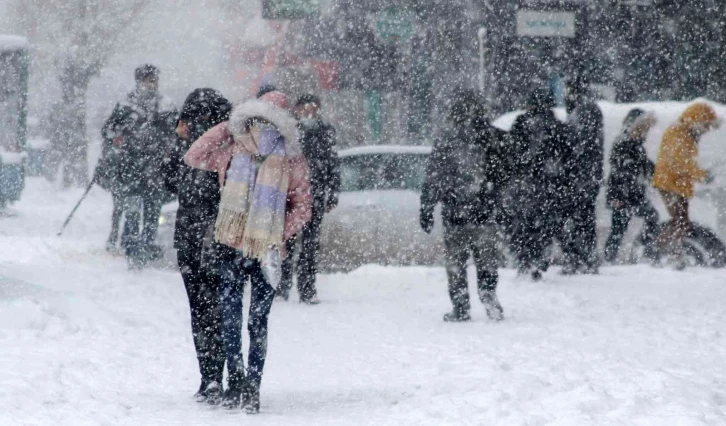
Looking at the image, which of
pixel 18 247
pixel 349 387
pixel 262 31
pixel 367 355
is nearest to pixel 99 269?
pixel 18 247

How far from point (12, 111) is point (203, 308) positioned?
49.9 feet

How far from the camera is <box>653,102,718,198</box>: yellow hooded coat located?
516 inches

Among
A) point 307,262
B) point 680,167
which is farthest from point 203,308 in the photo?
point 680,167

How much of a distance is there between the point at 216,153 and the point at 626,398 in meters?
2.26

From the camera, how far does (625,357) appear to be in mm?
7781

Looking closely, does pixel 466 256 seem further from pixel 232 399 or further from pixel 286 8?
pixel 286 8

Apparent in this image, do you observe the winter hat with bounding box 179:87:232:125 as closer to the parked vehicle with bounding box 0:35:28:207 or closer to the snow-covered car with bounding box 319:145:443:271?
the snow-covered car with bounding box 319:145:443:271

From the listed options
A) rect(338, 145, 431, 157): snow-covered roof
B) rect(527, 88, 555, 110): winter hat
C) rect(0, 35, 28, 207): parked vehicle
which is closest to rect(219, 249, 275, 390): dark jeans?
rect(527, 88, 555, 110): winter hat

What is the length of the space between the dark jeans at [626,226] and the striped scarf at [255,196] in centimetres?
758

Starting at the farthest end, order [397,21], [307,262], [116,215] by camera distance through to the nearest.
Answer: [397,21], [116,215], [307,262]

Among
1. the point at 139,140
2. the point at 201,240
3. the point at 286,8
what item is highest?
the point at 286,8

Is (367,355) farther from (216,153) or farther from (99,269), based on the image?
(99,269)

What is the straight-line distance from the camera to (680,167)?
13094 mm

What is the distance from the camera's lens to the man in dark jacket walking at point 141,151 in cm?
1267
